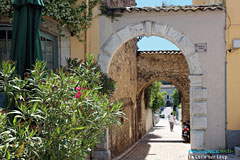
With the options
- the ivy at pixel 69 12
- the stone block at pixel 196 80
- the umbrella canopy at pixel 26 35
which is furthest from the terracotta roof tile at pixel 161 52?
the umbrella canopy at pixel 26 35

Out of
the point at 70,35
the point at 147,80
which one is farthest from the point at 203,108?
the point at 147,80

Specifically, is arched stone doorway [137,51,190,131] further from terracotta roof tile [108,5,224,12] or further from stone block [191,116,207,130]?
stone block [191,116,207,130]

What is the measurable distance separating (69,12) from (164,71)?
26.0 feet

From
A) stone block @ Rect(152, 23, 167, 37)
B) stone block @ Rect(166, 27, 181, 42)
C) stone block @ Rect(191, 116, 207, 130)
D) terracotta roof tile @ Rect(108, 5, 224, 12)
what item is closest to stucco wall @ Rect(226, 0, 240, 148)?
terracotta roof tile @ Rect(108, 5, 224, 12)

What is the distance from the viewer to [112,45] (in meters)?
6.98

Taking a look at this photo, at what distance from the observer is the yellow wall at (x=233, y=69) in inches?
265

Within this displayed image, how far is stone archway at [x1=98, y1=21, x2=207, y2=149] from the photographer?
6.67m

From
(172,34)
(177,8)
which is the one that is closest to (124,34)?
(172,34)

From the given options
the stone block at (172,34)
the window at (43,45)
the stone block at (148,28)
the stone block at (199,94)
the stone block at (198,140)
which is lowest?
the stone block at (198,140)

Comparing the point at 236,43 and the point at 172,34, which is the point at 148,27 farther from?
the point at 236,43

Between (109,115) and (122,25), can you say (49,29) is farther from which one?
(109,115)

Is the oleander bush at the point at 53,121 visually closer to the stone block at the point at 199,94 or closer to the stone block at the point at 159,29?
the stone block at the point at 199,94

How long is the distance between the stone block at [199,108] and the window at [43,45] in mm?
3247

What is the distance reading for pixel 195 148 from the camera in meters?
6.65
